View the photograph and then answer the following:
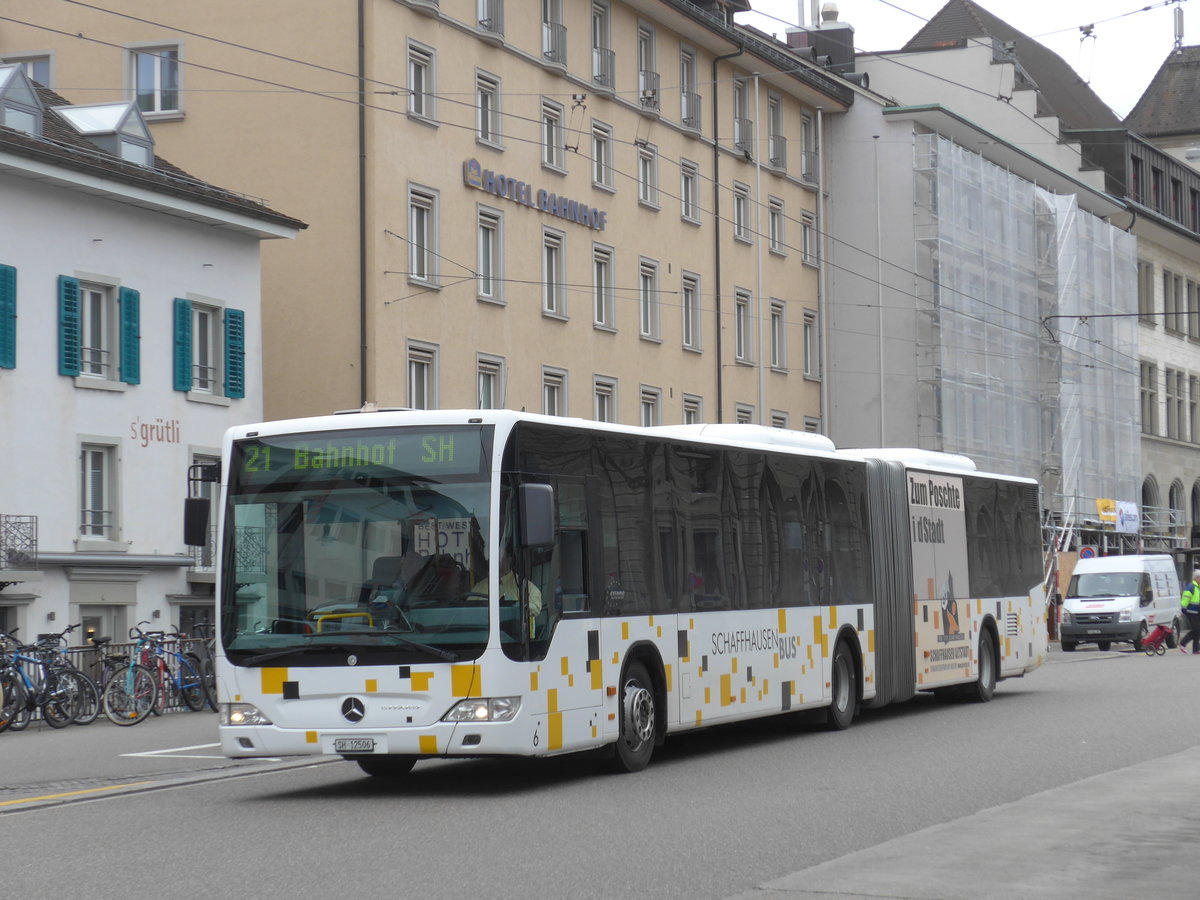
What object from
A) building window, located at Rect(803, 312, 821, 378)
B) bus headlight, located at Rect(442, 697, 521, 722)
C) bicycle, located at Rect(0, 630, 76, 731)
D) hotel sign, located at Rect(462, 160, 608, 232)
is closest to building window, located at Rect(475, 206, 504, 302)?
hotel sign, located at Rect(462, 160, 608, 232)

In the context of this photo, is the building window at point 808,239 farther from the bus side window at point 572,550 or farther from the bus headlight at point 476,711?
the bus headlight at point 476,711

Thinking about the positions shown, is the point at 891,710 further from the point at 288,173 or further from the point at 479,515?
the point at 288,173

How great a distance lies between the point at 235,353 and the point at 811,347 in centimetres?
2453

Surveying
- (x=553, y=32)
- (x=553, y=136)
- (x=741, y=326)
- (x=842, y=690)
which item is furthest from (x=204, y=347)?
(x=741, y=326)

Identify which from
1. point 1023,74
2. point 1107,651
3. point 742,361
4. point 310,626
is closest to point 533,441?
point 310,626

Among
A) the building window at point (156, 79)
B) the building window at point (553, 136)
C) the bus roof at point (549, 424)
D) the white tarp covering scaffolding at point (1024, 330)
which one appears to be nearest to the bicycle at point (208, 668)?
the bus roof at point (549, 424)

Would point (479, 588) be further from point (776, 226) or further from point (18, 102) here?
point (776, 226)

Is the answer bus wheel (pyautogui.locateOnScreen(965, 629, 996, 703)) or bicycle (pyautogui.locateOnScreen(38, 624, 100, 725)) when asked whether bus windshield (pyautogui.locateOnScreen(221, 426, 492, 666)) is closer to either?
bicycle (pyautogui.locateOnScreen(38, 624, 100, 725))

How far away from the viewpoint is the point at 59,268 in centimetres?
3025

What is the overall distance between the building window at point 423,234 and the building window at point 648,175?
8.82m

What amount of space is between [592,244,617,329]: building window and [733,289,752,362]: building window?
6.39 metres

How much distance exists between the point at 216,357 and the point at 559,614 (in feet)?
66.7

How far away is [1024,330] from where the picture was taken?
61.7m

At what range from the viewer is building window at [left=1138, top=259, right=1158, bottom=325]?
7312 centimetres
